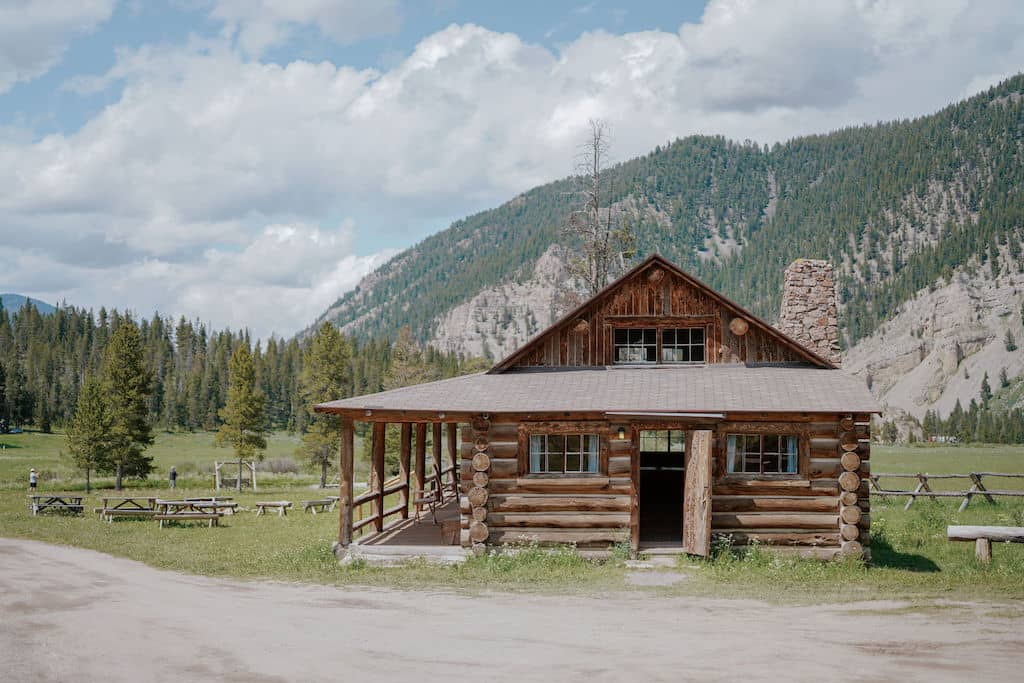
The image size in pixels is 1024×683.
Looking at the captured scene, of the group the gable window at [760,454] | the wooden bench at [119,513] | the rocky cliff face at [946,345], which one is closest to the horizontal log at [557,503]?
the gable window at [760,454]

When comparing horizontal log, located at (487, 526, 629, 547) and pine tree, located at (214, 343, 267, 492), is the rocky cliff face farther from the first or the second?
horizontal log, located at (487, 526, 629, 547)

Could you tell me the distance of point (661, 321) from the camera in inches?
804

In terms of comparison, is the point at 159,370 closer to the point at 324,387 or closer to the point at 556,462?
the point at 324,387

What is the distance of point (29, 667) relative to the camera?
955 centimetres

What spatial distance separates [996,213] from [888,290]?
96.4 feet

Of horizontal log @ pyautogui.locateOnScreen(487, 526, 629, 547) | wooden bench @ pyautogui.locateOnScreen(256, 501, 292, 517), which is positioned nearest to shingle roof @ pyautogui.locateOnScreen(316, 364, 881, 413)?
horizontal log @ pyautogui.locateOnScreen(487, 526, 629, 547)

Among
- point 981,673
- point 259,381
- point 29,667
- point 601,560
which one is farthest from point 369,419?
point 259,381

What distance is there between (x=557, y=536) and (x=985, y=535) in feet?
28.2

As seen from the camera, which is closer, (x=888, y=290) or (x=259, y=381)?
(x=259, y=381)

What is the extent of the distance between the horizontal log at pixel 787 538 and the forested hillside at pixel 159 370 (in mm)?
74566

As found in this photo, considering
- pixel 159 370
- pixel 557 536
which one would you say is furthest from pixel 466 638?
pixel 159 370

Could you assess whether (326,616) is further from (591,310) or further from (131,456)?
(131,456)

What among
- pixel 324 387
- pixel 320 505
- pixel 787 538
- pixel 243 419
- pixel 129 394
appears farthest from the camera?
pixel 243 419

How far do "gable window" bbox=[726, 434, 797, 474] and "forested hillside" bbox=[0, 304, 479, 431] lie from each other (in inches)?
2928
